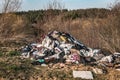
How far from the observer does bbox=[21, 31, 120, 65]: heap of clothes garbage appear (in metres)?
10.5

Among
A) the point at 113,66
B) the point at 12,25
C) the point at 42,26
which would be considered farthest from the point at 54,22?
the point at 113,66

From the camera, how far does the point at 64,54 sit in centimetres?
1091

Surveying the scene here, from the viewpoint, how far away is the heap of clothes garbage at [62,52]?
10.5 metres

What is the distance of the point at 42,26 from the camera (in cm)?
1878

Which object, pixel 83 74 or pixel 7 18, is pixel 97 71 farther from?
pixel 7 18

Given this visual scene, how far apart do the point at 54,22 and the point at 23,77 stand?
32.2 feet

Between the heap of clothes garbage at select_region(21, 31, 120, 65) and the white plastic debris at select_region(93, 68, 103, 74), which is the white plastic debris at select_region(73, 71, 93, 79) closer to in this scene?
the white plastic debris at select_region(93, 68, 103, 74)

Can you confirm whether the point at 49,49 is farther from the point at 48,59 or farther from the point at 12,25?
the point at 12,25

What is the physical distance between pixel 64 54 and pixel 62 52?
103 mm

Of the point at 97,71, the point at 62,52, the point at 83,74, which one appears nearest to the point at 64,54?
the point at 62,52

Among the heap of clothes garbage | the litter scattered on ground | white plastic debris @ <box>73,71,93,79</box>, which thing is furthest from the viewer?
the heap of clothes garbage

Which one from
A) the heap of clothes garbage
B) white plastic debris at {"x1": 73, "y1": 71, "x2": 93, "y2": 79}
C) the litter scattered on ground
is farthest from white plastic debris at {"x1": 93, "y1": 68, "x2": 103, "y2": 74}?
the heap of clothes garbage

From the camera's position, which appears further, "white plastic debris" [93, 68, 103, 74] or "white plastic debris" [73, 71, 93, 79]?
"white plastic debris" [93, 68, 103, 74]

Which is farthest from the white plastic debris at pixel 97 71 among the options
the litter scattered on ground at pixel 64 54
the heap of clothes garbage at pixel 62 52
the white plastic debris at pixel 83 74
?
the heap of clothes garbage at pixel 62 52
